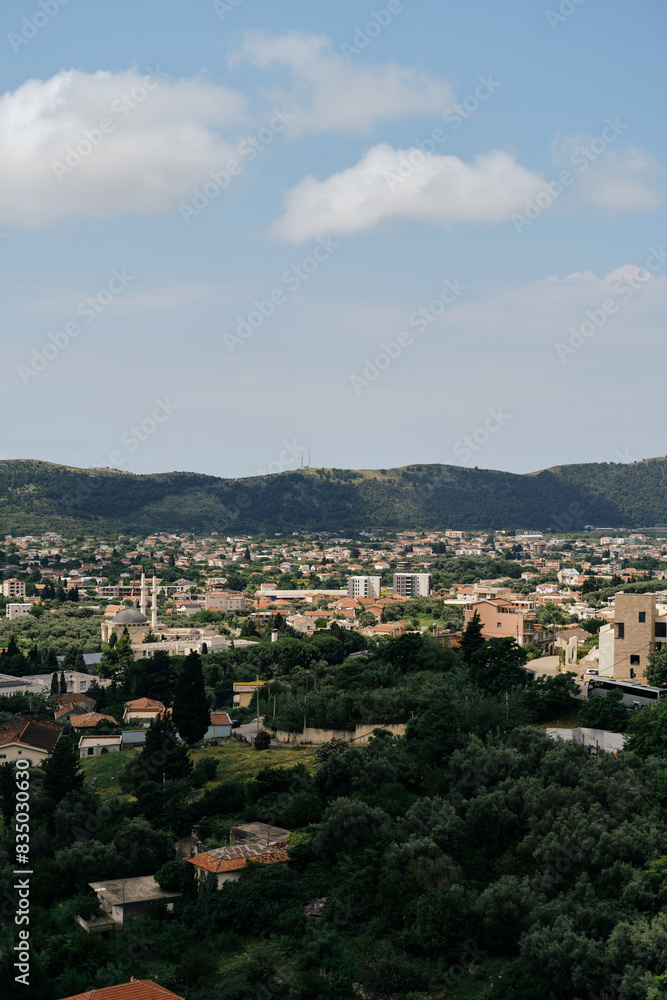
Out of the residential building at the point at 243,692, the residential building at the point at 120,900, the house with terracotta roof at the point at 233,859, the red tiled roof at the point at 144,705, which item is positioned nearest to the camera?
the residential building at the point at 120,900

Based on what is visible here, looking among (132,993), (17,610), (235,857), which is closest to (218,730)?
(235,857)

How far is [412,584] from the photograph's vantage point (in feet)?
381

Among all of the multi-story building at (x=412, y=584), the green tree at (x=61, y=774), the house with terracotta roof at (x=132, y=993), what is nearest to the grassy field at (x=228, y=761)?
the green tree at (x=61, y=774)

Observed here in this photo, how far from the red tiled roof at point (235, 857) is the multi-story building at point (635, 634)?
12567mm

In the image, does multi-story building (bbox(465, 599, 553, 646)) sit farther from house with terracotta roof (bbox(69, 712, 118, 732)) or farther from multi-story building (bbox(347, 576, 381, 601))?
multi-story building (bbox(347, 576, 381, 601))

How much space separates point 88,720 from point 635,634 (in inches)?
907

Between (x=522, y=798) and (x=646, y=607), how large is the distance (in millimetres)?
10166

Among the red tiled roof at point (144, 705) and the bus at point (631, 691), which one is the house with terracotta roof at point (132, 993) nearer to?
the bus at point (631, 691)

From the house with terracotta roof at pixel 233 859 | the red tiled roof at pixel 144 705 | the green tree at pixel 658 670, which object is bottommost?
the red tiled roof at pixel 144 705

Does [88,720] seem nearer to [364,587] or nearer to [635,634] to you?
[635,634]

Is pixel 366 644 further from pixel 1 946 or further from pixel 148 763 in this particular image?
pixel 1 946

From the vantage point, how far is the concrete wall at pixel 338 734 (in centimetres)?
3042

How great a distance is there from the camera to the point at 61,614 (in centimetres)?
8075

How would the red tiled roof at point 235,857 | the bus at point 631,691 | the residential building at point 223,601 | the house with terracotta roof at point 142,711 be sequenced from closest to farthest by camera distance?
1. the red tiled roof at point 235,857
2. the bus at point 631,691
3. the house with terracotta roof at point 142,711
4. the residential building at point 223,601
